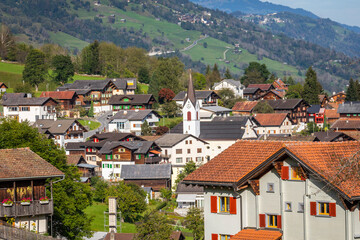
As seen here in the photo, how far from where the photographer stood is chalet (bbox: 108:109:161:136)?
359ft

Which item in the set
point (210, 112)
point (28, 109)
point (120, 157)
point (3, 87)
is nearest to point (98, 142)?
point (120, 157)

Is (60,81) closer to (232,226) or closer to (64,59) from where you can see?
(64,59)

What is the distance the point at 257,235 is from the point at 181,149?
237 ft

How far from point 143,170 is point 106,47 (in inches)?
3229

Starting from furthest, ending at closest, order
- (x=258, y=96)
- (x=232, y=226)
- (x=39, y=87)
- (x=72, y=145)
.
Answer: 1. (x=258, y=96)
2. (x=39, y=87)
3. (x=72, y=145)
4. (x=232, y=226)

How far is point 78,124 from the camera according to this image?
100000 mm

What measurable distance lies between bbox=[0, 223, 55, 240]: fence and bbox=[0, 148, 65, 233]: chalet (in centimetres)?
451

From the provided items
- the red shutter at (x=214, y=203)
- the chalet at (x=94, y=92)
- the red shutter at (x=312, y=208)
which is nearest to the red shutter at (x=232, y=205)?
the red shutter at (x=214, y=203)

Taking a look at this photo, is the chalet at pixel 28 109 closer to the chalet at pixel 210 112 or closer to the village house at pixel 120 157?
the chalet at pixel 210 112

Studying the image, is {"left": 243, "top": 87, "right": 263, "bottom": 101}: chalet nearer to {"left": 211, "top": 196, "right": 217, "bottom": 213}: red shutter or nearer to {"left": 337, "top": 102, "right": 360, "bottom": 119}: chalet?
{"left": 337, "top": 102, "right": 360, "bottom": 119}: chalet

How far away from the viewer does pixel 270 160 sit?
72.5 feet

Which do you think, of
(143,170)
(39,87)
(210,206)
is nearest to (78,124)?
(143,170)

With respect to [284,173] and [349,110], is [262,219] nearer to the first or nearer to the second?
[284,173]

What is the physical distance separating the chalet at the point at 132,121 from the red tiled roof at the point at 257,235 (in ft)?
281
